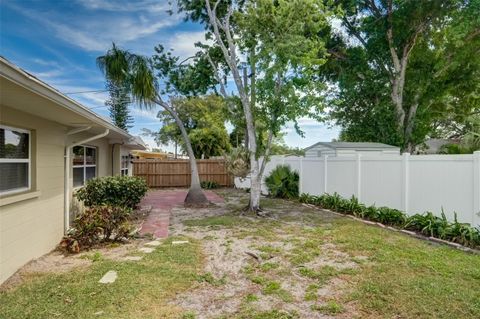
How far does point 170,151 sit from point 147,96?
34960 millimetres

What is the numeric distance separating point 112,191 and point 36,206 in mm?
3660

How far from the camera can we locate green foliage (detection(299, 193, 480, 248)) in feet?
20.2

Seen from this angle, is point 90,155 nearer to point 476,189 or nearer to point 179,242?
point 179,242

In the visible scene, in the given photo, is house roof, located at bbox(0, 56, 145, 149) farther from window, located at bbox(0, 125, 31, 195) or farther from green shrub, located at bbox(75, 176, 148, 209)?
green shrub, located at bbox(75, 176, 148, 209)

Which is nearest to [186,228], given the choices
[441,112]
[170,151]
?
[441,112]

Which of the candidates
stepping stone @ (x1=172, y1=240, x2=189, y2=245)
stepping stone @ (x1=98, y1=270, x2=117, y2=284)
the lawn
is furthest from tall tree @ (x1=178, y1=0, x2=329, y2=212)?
stepping stone @ (x1=98, y1=270, x2=117, y2=284)

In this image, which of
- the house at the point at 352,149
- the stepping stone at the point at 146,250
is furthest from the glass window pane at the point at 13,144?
the house at the point at 352,149

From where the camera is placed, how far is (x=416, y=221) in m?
7.35

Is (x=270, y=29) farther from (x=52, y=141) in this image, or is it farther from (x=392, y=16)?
(x=392, y=16)

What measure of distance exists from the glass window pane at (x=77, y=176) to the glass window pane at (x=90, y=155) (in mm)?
614

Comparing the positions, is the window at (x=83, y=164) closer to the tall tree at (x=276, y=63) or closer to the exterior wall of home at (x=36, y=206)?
the exterior wall of home at (x=36, y=206)

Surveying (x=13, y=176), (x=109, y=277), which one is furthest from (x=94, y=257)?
(x=13, y=176)

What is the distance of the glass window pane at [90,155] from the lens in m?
9.63

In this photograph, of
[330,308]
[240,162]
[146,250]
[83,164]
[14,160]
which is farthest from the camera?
[240,162]
